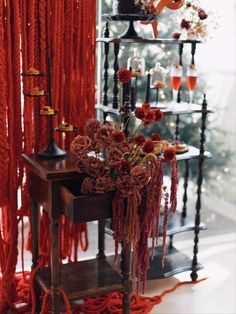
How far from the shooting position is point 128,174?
2020 millimetres

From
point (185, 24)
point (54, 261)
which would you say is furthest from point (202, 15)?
point (54, 261)

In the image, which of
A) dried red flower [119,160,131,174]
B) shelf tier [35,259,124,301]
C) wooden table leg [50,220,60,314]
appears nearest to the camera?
dried red flower [119,160,131,174]

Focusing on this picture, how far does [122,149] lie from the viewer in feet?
6.86

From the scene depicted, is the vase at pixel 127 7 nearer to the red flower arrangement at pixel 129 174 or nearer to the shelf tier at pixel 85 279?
the red flower arrangement at pixel 129 174

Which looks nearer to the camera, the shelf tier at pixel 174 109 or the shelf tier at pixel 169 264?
the shelf tier at pixel 174 109

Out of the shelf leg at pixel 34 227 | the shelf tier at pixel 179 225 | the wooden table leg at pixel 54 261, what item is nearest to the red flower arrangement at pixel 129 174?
the wooden table leg at pixel 54 261

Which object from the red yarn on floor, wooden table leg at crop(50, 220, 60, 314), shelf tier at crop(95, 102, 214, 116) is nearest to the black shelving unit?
shelf tier at crop(95, 102, 214, 116)

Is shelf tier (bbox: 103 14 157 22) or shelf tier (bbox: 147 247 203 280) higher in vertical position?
shelf tier (bbox: 103 14 157 22)

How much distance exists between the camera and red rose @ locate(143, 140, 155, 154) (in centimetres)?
203

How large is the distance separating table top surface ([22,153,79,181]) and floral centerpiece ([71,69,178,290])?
0.22 ft

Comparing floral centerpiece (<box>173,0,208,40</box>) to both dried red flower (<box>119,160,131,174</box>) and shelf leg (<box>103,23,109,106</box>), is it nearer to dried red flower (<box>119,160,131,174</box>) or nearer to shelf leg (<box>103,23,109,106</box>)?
shelf leg (<box>103,23,109,106</box>)

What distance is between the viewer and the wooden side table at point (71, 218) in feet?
6.81

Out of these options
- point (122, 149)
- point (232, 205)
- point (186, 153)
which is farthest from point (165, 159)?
point (232, 205)

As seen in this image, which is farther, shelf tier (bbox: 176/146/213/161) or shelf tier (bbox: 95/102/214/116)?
shelf tier (bbox: 176/146/213/161)
